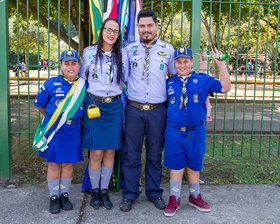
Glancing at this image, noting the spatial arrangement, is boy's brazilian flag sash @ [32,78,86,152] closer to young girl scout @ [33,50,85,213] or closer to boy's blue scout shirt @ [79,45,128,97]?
young girl scout @ [33,50,85,213]

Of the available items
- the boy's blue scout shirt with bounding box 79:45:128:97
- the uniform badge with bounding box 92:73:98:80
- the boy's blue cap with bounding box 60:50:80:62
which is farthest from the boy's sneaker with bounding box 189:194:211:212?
the boy's blue cap with bounding box 60:50:80:62

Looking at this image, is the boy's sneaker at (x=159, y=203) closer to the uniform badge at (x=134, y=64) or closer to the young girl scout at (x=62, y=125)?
the young girl scout at (x=62, y=125)

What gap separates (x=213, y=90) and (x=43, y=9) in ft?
23.9

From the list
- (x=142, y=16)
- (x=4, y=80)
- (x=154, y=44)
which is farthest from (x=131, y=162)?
(x=4, y=80)

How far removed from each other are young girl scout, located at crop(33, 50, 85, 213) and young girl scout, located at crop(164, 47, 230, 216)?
3.23 feet

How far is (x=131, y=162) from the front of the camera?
331 centimetres

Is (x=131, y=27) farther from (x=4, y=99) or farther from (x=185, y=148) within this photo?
(x=4, y=99)

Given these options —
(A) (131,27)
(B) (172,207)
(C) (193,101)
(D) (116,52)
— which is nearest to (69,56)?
(D) (116,52)

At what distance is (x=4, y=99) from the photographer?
12.9ft

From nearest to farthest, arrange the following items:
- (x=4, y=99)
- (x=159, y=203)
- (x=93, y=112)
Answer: (x=93, y=112) < (x=159, y=203) < (x=4, y=99)

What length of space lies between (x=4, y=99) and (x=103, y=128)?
1634 mm

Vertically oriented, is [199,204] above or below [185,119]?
below

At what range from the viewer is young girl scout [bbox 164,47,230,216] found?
121 inches

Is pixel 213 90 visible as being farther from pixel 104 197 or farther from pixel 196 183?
pixel 104 197
